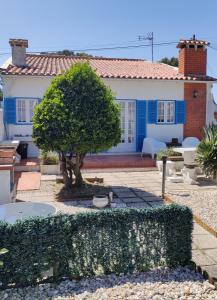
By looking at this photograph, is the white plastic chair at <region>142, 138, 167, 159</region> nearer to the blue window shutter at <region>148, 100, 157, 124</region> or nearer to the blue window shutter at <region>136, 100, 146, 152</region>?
the blue window shutter at <region>136, 100, 146, 152</region>

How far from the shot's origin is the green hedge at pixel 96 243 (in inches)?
181

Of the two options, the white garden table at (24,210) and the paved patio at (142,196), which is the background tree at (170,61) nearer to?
the paved patio at (142,196)

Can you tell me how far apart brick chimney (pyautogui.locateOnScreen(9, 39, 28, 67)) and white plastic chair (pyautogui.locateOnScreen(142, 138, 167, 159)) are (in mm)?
7007

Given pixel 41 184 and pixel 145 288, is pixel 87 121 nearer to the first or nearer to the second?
pixel 41 184

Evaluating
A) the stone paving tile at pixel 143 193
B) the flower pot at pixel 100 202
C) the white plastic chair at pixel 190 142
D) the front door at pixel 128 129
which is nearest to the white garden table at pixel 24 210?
the flower pot at pixel 100 202

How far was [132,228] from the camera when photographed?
5074mm

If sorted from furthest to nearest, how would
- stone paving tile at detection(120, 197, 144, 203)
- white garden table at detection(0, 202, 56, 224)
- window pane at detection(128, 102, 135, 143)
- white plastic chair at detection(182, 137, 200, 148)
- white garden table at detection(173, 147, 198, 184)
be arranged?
window pane at detection(128, 102, 135, 143) → white plastic chair at detection(182, 137, 200, 148) → white garden table at detection(173, 147, 198, 184) → stone paving tile at detection(120, 197, 144, 203) → white garden table at detection(0, 202, 56, 224)

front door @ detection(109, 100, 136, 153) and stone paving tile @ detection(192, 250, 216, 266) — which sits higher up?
front door @ detection(109, 100, 136, 153)

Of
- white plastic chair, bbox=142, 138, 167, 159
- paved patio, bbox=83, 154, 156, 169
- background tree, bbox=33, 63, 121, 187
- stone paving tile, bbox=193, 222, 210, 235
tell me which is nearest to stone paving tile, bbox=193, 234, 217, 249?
stone paving tile, bbox=193, 222, 210, 235

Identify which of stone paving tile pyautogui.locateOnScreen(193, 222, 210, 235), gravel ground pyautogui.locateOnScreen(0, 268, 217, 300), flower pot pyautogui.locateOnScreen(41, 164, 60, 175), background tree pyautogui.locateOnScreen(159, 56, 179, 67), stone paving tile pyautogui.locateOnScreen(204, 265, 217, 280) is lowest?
gravel ground pyautogui.locateOnScreen(0, 268, 217, 300)

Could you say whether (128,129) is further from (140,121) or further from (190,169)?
(190,169)

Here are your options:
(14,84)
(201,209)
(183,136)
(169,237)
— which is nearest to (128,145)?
(183,136)

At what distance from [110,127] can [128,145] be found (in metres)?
7.27

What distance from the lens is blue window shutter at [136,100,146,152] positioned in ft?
54.3
